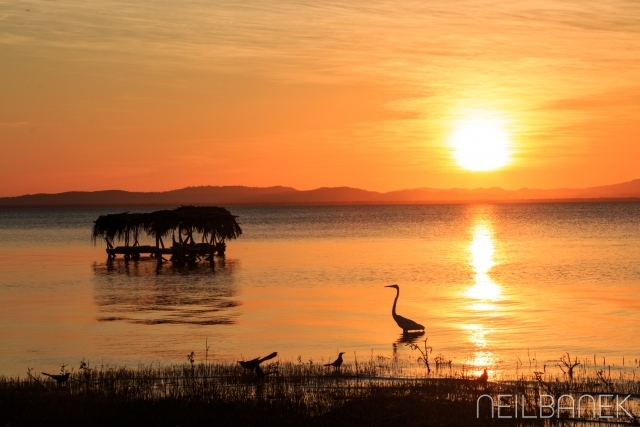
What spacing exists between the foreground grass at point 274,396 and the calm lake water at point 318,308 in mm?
2987

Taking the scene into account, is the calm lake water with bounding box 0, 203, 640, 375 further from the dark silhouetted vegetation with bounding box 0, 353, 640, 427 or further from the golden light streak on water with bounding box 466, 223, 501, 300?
the dark silhouetted vegetation with bounding box 0, 353, 640, 427

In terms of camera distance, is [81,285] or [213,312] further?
[81,285]

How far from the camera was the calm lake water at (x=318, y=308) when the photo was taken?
20797mm

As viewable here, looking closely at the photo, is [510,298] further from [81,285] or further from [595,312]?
[81,285]

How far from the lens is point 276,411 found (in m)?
12.5

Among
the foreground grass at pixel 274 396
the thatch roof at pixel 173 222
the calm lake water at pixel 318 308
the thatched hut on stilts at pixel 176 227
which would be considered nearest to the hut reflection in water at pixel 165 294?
the calm lake water at pixel 318 308

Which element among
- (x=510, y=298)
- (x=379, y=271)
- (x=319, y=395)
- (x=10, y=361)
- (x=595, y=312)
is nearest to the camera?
(x=319, y=395)

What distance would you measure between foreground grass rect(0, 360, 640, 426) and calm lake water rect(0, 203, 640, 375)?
2.99 m

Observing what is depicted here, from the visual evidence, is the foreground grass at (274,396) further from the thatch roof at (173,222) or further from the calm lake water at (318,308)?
the thatch roof at (173,222)

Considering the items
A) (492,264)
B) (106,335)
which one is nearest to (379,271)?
(492,264)

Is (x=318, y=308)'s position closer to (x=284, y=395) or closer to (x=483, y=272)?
(x=284, y=395)

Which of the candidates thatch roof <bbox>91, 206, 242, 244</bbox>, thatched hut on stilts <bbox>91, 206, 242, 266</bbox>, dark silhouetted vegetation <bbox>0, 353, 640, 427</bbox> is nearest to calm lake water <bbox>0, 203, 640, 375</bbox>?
thatched hut on stilts <bbox>91, 206, 242, 266</bbox>

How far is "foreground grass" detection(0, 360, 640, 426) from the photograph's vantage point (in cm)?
1219

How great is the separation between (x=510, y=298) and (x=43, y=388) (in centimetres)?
2175
